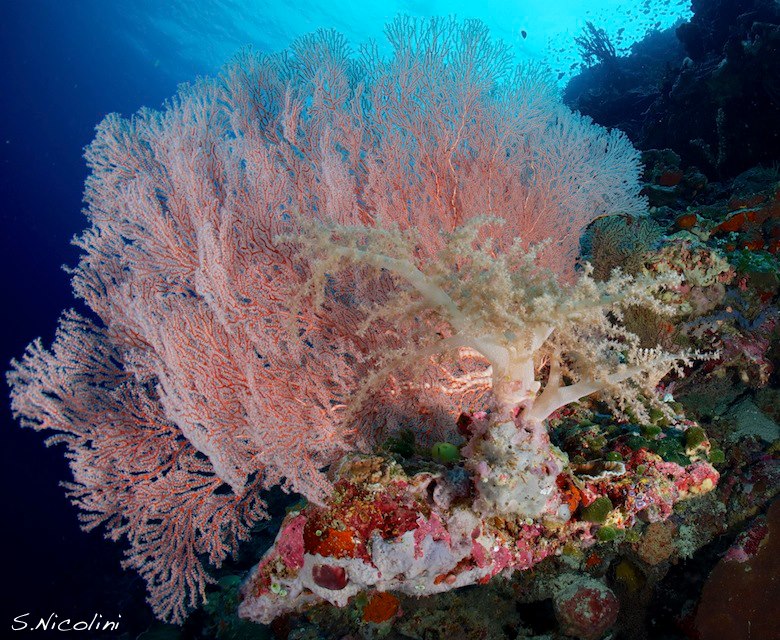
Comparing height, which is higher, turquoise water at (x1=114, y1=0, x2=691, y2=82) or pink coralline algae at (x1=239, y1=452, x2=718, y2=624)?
turquoise water at (x1=114, y1=0, x2=691, y2=82)

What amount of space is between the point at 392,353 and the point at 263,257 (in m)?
1.74

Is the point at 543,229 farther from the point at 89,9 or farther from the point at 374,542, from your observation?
the point at 89,9

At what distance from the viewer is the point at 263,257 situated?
12.4ft

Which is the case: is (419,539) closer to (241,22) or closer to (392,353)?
(392,353)

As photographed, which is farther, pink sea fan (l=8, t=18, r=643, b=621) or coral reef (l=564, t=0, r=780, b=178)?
coral reef (l=564, t=0, r=780, b=178)

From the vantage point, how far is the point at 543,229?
517 cm

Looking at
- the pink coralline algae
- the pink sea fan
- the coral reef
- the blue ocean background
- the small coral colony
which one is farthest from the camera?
the blue ocean background

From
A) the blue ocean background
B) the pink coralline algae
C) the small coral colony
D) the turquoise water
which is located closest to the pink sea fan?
the small coral colony

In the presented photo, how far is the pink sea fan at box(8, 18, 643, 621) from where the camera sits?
328 centimetres

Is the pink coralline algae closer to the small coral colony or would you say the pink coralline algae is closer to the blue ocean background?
the small coral colony

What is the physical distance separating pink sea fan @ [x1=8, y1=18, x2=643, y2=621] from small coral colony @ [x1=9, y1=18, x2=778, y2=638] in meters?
0.03

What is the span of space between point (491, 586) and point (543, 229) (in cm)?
400
